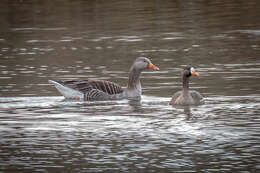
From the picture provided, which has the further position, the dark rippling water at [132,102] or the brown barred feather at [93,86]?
the brown barred feather at [93,86]

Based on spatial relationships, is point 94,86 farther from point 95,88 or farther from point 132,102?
point 132,102

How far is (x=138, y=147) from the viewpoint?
12992mm

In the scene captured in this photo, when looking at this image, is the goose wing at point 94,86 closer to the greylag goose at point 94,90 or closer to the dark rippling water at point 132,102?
the greylag goose at point 94,90

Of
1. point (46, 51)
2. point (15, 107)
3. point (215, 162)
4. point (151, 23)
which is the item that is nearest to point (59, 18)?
point (151, 23)

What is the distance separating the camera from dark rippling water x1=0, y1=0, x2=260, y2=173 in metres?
12.4

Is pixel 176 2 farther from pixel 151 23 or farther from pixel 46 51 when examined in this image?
pixel 46 51

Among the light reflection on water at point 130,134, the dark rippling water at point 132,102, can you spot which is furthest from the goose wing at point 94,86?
the light reflection on water at point 130,134

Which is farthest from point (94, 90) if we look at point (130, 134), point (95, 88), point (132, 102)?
point (130, 134)

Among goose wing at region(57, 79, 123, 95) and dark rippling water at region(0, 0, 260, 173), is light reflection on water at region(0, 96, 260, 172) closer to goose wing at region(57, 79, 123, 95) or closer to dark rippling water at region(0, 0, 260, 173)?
dark rippling water at region(0, 0, 260, 173)

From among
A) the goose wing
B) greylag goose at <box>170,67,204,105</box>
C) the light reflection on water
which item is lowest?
the light reflection on water

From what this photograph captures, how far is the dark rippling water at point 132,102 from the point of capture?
489 inches

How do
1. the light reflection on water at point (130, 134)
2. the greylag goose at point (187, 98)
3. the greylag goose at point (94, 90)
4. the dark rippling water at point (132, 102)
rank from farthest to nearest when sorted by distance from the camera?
the greylag goose at point (94, 90), the greylag goose at point (187, 98), the dark rippling water at point (132, 102), the light reflection on water at point (130, 134)

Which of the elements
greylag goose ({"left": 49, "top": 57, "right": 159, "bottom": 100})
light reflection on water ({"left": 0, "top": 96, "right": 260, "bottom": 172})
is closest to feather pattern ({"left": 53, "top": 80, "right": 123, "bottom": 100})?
greylag goose ({"left": 49, "top": 57, "right": 159, "bottom": 100})

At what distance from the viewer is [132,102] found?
18.9 meters
